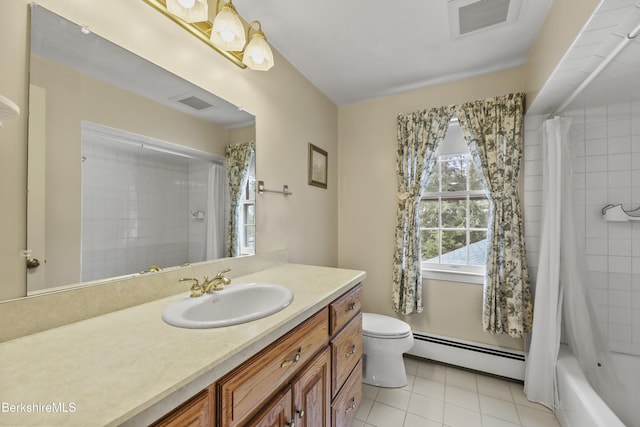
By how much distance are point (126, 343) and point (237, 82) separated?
1373 millimetres

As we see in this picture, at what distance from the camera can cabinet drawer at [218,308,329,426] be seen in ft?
2.18

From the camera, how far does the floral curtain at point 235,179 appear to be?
1461mm

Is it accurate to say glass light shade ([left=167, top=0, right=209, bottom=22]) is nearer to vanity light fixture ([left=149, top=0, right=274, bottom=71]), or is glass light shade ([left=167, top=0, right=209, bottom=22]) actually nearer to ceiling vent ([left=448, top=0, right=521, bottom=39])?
vanity light fixture ([left=149, top=0, right=274, bottom=71])

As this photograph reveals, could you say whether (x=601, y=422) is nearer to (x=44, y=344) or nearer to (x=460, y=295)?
(x=460, y=295)

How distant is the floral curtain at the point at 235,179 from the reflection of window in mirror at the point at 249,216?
3cm

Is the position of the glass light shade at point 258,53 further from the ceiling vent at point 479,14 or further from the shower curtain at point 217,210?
the ceiling vent at point 479,14

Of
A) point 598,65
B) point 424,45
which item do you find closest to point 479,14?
point 424,45

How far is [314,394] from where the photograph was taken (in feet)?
3.44

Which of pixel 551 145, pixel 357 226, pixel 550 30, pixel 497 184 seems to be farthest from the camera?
pixel 357 226

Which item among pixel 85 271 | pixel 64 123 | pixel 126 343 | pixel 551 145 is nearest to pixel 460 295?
pixel 551 145

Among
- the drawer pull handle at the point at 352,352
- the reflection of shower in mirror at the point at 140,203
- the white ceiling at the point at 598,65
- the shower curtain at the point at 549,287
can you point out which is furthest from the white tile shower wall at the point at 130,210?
the shower curtain at the point at 549,287

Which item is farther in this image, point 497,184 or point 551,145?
point 497,184

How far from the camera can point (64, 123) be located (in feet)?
2.77

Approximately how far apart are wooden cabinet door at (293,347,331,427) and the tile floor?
66 cm
